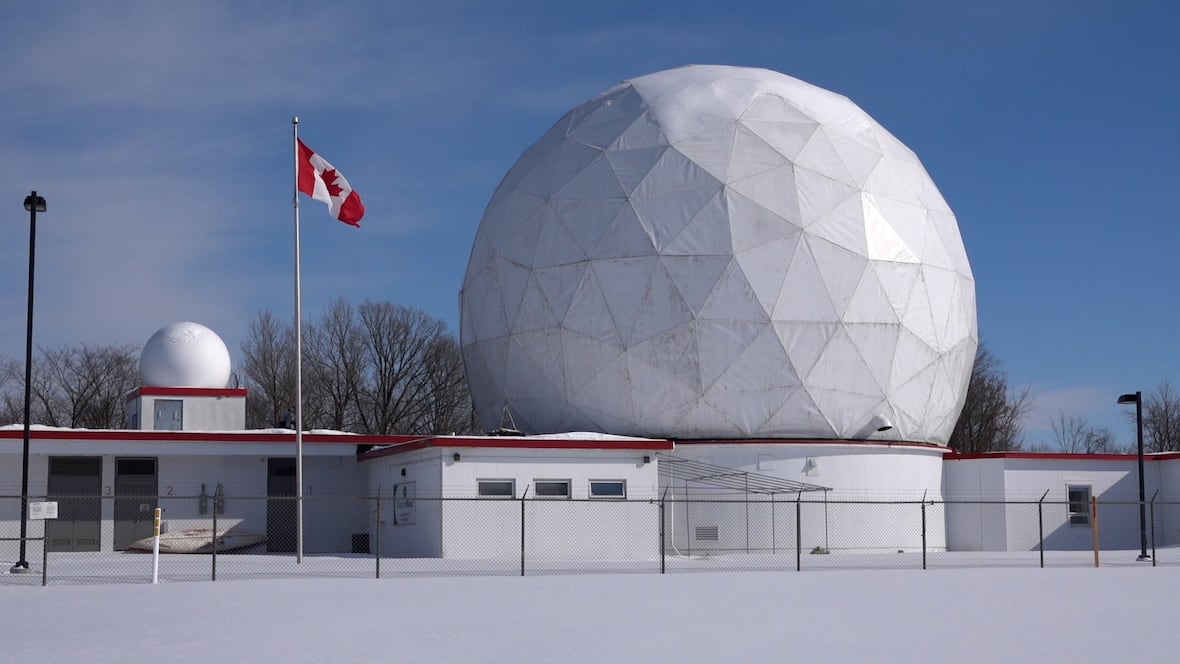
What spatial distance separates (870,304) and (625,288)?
22.0 ft

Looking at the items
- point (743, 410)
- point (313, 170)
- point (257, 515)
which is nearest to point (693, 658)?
point (313, 170)

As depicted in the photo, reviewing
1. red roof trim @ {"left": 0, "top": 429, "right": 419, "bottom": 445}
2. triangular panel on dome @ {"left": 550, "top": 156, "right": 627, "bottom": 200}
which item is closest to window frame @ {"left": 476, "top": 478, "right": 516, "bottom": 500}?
red roof trim @ {"left": 0, "top": 429, "right": 419, "bottom": 445}

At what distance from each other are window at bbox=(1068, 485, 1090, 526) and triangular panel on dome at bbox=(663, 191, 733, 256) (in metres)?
13.4

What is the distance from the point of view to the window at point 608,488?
33.7 meters

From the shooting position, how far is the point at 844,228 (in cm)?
3775

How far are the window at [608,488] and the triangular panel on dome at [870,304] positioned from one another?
8.11 m

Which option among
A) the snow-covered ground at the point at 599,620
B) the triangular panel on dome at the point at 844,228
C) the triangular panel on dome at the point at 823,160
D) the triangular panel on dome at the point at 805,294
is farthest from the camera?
the triangular panel on dome at the point at 823,160

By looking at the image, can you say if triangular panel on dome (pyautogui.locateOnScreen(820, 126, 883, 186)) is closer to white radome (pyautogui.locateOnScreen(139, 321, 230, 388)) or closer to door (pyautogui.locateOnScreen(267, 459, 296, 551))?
door (pyautogui.locateOnScreen(267, 459, 296, 551))

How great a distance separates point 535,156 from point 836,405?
1215 centimetres

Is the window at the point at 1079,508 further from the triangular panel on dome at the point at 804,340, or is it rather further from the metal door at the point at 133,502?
the metal door at the point at 133,502

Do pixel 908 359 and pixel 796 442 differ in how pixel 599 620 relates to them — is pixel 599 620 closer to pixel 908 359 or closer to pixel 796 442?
pixel 796 442

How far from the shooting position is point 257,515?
37.1 meters

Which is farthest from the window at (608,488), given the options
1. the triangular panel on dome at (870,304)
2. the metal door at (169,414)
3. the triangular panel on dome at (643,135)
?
the metal door at (169,414)

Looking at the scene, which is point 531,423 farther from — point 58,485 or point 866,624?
point 866,624
